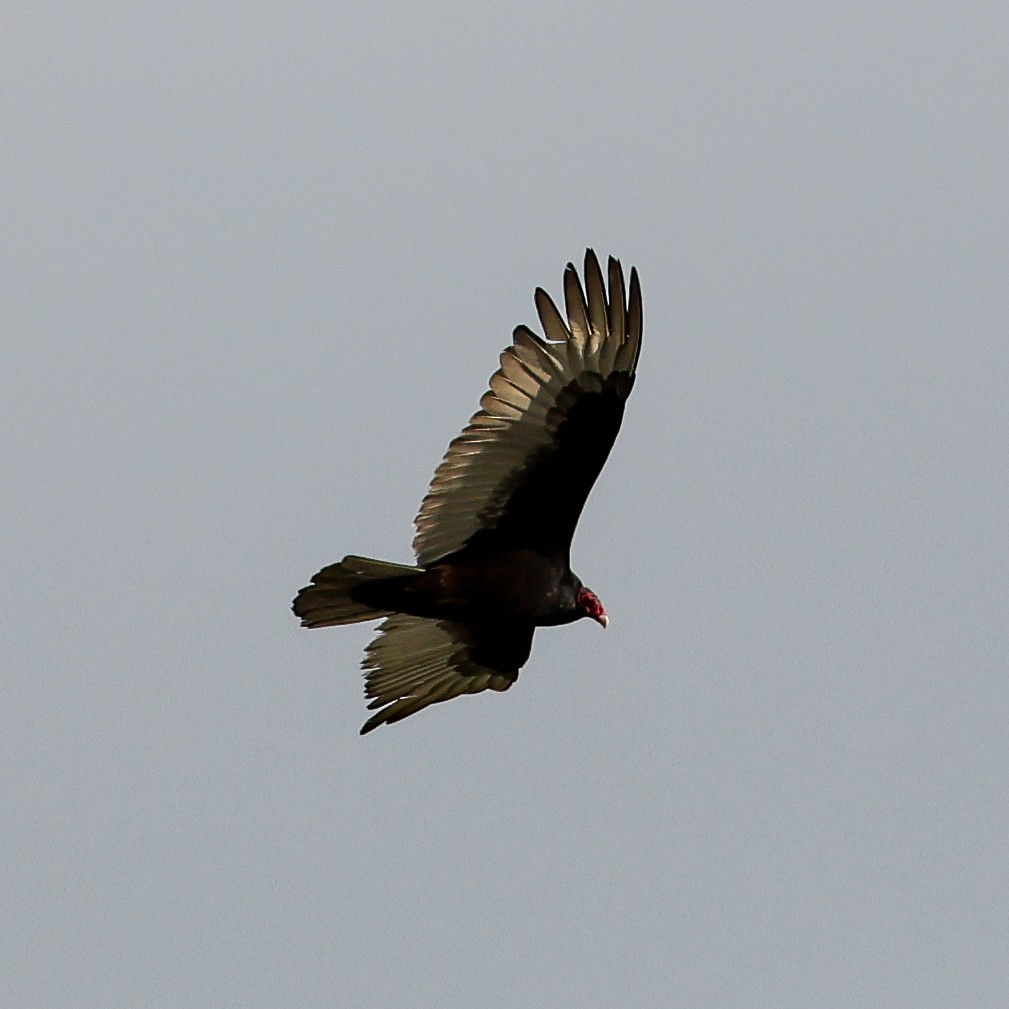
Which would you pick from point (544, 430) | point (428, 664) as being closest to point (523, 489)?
point (544, 430)

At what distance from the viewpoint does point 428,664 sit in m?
13.5

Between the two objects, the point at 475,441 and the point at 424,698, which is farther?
the point at 424,698

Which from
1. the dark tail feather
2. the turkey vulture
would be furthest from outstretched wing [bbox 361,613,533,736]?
the dark tail feather

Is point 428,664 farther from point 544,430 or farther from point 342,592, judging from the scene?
point 544,430

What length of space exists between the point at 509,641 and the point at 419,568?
3.84 feet

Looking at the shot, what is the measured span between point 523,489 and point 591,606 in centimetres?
83

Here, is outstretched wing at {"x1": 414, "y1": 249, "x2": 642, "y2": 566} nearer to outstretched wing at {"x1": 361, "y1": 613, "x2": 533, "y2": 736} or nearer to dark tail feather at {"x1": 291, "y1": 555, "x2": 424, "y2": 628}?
dark tail feather at {"x1": 291, "y1": 555, "x2": 424, "y2": 628}

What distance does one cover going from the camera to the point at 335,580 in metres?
12.0

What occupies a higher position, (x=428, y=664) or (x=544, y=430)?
(x=544, y=430)

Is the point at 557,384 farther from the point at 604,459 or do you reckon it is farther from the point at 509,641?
the point at 509,641

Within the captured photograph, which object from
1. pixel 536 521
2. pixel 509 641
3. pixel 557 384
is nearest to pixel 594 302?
pixel 557 384

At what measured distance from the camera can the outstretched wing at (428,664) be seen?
43.8 ft

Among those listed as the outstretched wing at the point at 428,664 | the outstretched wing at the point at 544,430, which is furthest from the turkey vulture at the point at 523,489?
the outstretched wing at the point at 428,664

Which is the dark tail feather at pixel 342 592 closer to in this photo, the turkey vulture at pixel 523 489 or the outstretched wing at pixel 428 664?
the turkey vulture at pixel 523 489
